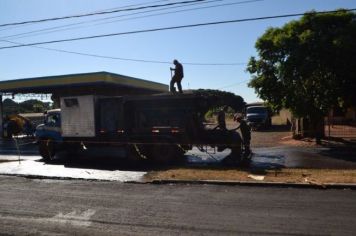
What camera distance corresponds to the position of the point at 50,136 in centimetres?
2223

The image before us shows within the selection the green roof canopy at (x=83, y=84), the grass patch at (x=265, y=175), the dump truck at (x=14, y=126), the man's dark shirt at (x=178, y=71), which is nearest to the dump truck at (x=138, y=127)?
the man's dark shirt at (x=178, y=71)

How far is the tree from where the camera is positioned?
71.6 feet

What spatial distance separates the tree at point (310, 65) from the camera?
21.8m

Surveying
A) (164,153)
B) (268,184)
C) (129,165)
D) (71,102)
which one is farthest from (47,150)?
(268,184)

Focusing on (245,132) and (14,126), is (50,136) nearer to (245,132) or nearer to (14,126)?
(245,132)

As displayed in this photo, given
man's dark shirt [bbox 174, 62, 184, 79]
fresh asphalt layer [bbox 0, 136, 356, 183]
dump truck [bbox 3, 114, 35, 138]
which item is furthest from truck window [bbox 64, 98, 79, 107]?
dump truck [bbox 3, 114, 35, 138]

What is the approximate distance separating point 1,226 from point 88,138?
12.4 meters

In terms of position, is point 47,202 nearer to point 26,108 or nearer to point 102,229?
point 102,229

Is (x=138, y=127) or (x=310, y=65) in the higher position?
(x=310, y=65)

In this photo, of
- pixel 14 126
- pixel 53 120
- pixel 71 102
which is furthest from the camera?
pixel 14 126

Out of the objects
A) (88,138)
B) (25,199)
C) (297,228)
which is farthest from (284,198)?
(88,138)

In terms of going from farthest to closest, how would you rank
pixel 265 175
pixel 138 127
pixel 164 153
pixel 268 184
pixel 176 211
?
1. pixel 138 127
2. pixel 164 153
3. pixel 265 175
4. pixel 268 184
5. pixel 176 211

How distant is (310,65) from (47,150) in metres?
12.8

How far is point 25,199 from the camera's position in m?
12.0
